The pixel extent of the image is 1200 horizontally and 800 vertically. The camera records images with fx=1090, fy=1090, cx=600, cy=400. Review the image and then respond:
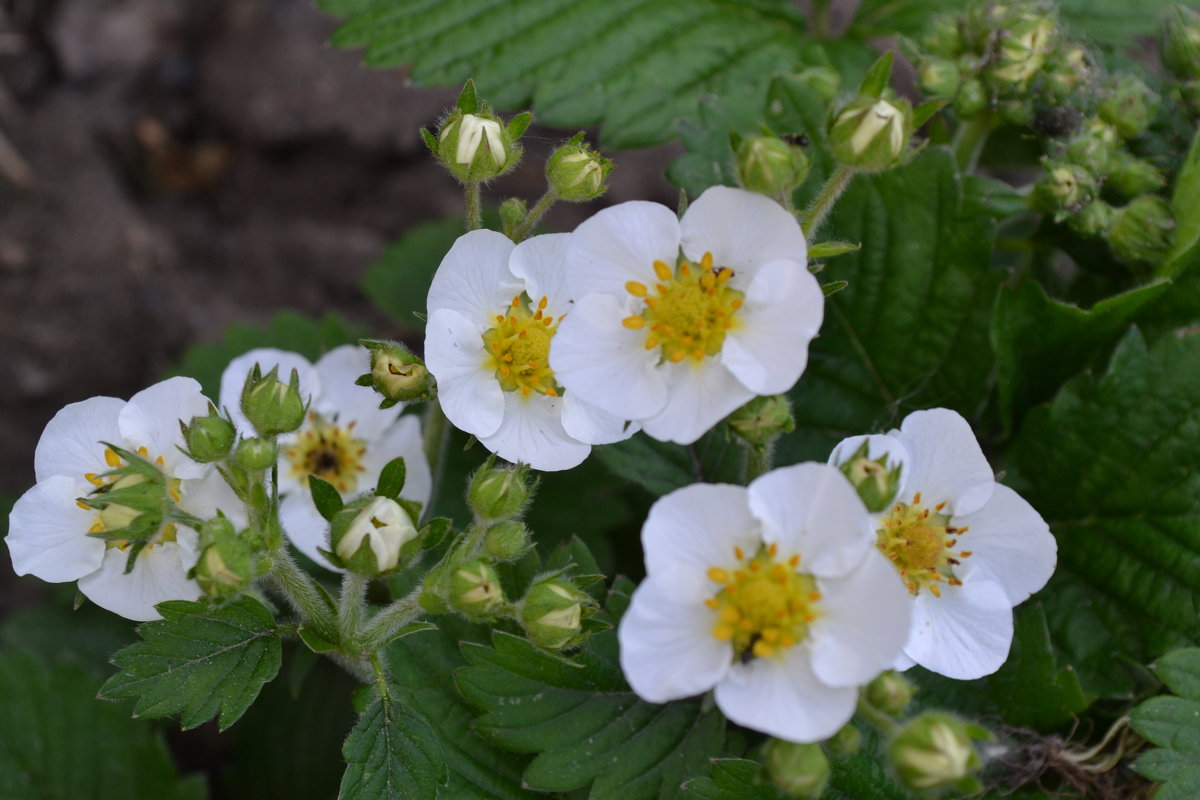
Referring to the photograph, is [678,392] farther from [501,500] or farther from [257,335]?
[257,335]

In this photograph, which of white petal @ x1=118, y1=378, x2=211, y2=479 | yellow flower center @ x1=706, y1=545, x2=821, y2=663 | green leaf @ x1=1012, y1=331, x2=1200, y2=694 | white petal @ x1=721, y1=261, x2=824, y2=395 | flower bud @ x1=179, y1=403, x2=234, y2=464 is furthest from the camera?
green leaf @ x1=1012, y1=331, x2=1200, y2=694

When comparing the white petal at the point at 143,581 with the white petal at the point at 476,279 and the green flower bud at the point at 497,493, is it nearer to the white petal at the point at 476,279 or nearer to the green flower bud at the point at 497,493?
the green flower bud at the point at 497,493

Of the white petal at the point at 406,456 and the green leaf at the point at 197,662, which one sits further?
the white petal at the point at 406,456

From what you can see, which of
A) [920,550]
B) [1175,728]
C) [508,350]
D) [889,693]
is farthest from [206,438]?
[1175,728]

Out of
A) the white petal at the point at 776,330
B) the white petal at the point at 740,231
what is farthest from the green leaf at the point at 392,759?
the white petal at the point at 740,231

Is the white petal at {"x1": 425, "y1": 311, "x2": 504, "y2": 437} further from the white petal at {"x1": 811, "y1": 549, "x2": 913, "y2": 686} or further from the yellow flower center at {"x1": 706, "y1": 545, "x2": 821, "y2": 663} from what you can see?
the white petal at {"x1": 811, "y1": 549, "x2": 913, "y2": 686}

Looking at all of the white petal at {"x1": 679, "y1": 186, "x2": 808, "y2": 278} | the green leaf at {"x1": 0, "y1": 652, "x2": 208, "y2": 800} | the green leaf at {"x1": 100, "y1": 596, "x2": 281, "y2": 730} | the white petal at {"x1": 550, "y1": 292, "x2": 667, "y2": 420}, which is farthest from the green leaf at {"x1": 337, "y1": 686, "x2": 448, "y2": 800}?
the green leaf at {"x1": 0, "y1": 652, "x2": 208, "y2": 800}

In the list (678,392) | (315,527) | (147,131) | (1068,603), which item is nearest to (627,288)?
(678,392)
